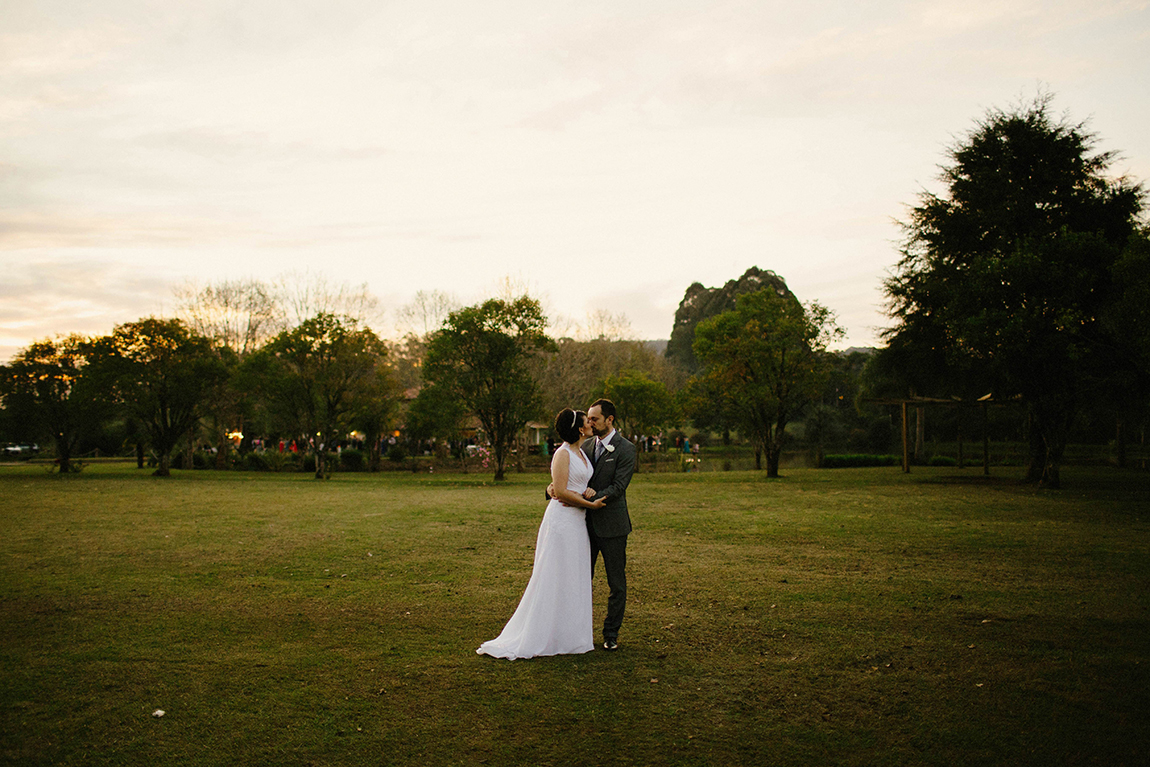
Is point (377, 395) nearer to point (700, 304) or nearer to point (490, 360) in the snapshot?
point (490, 360)

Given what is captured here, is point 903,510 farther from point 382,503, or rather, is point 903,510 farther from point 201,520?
point 201,520

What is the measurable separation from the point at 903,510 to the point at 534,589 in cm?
1344

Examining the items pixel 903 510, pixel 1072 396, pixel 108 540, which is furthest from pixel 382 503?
pixel 1072 396

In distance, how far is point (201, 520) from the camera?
1527 cm

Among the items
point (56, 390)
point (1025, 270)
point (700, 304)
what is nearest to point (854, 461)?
point (1025, 270)

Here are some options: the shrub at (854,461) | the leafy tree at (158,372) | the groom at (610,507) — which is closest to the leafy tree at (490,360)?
the leafy tree at (158,372)

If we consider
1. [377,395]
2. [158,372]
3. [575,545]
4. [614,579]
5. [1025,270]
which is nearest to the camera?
[575,545]

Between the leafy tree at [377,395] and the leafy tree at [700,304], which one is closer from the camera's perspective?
the leafy tree at [377,395]

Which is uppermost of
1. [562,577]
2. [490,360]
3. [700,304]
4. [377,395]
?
[700,304]

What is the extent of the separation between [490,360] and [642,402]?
974 cm

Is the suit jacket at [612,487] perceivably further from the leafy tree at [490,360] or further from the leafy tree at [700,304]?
the leafy tree at [700,304]

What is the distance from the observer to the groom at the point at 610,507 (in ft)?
20.3

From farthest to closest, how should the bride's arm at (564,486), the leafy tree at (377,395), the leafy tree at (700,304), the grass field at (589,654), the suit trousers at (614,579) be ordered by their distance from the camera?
the leafy tree at (700,304), the leafy tree at (377,395), the suit trousers at (614,579), the bride's arm at (564,486), the grass field at (589,654)

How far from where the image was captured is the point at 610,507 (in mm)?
6340
